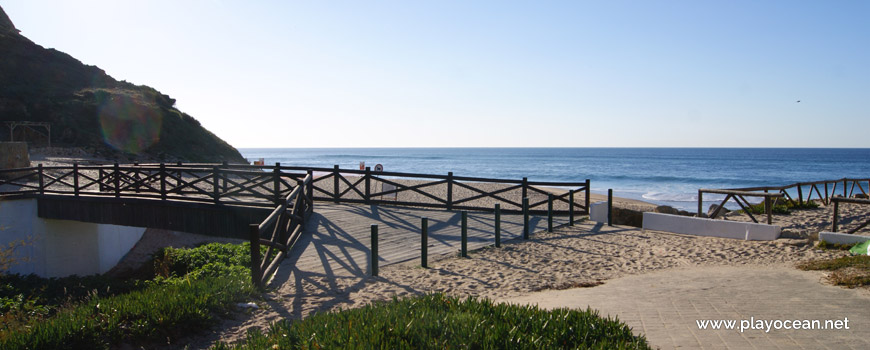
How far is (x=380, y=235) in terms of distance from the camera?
37.3ft

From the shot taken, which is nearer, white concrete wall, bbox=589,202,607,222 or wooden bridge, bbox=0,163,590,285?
wooden bridge, bbox=0,163,590,285

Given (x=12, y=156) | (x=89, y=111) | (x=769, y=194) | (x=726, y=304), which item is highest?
(x=89, y=111)

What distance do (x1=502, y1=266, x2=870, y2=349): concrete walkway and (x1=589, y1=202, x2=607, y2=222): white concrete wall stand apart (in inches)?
229

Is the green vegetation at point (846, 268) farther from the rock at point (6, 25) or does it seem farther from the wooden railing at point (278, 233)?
the rock at point (6, 25)

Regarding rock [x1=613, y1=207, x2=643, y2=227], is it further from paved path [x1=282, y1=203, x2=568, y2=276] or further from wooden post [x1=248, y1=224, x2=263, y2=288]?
wooden post [x1=248, y1=224, x2=263, y2=288]

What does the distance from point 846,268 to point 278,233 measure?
960cm

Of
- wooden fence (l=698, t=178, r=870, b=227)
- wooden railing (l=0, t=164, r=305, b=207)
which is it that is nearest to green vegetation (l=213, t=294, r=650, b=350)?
wooden railing (l=0, t=164, r=305, b=207)

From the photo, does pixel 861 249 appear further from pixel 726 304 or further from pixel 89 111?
pixel 89 111

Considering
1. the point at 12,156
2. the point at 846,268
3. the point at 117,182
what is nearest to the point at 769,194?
the point at 846,268

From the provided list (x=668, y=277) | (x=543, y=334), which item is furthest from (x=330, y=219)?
(x=543, y=334)

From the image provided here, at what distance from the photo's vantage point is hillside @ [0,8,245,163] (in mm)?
39562

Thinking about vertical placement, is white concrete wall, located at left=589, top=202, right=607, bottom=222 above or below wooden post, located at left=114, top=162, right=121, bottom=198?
below

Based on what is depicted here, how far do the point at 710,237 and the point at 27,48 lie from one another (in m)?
64.2

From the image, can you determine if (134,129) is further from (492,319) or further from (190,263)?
(492,319)
